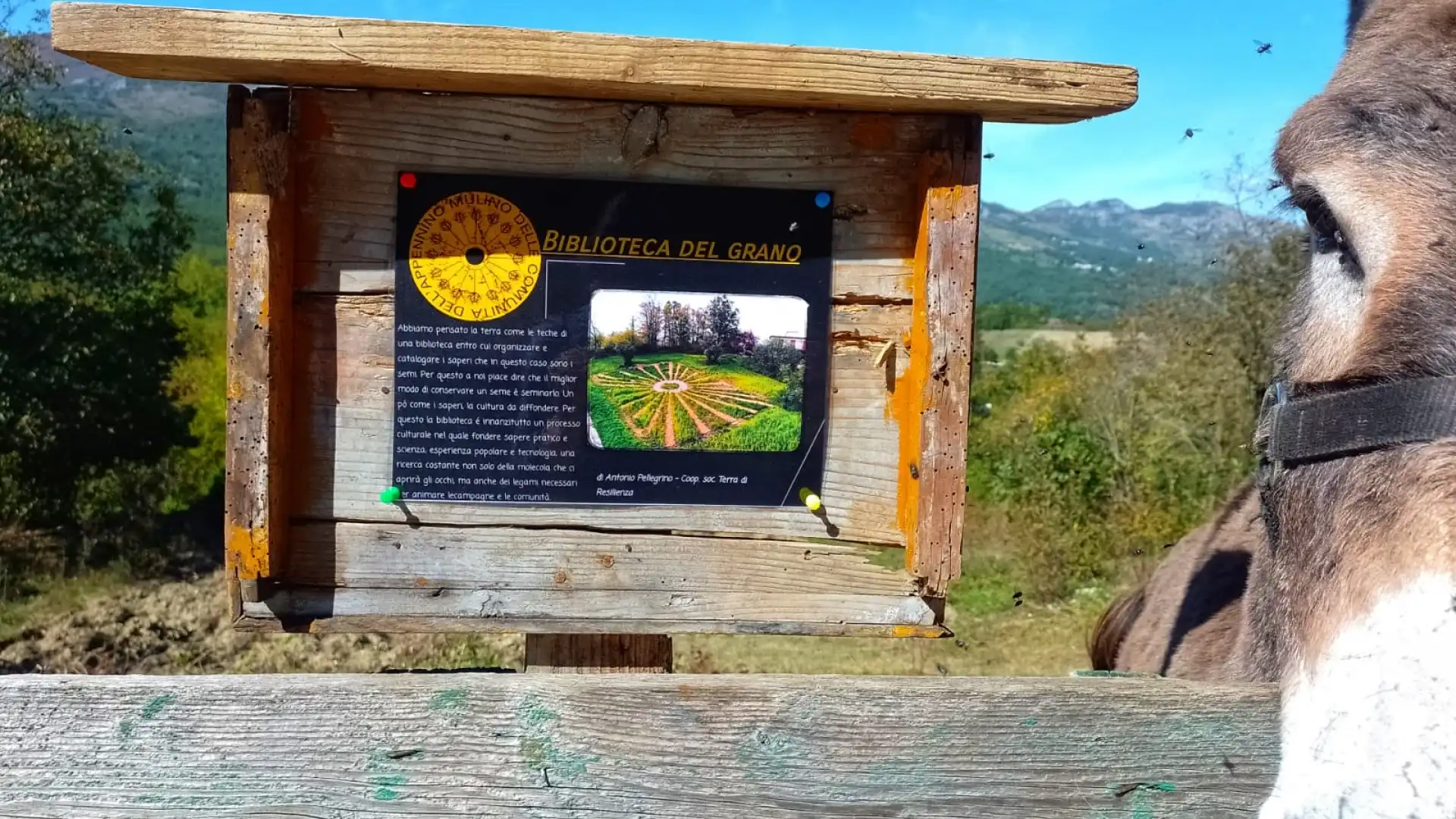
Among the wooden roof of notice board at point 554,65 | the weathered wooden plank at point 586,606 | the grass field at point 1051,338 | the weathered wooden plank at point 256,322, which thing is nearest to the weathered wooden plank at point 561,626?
the weathered wooden plank at point 586,606

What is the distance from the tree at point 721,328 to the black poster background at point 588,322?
0.08ft

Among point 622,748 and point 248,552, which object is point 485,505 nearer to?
point 248,552

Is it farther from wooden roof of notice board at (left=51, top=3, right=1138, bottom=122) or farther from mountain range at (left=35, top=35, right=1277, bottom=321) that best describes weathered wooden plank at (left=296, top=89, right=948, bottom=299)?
mountain range at (left=35, top=35, right=1277, bottom=321)

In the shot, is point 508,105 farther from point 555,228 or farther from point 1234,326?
point 1234,326

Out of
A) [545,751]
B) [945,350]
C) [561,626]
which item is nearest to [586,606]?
[561,626]

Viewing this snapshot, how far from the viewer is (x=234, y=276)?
1.49 m

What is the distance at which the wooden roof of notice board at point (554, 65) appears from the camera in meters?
1.37

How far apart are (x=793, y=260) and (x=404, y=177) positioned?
656 mm

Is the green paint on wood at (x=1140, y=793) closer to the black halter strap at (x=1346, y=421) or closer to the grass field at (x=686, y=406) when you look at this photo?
the black halter strap at (x=1346, y=421)

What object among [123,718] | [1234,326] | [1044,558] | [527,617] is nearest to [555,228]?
[527,617]

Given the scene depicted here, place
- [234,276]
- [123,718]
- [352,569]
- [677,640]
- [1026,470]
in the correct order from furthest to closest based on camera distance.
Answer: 1. [1026,470]
2. [677,640]
3. [352,569]
4. [234,276]
5. [123,718]

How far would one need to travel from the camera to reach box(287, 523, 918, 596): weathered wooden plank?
1.59 metres

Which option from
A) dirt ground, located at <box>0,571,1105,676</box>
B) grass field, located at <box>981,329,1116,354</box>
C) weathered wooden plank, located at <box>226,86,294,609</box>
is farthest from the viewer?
grass field, located at <box>981,329,1116,354</box>

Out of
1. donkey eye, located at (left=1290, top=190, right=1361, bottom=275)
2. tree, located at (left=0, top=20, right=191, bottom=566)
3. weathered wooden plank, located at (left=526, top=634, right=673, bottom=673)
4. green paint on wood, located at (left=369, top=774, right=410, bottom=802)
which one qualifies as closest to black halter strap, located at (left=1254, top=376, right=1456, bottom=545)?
donkey eye, located at (left=1290, top=190, right=1361, bottom=275)
